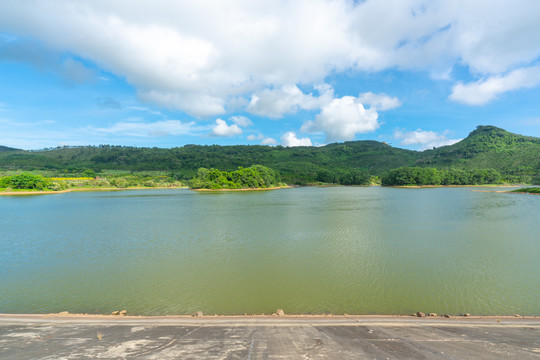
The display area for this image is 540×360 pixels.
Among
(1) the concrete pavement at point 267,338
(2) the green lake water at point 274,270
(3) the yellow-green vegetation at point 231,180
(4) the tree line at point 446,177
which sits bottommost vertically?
(2) the green lake water at point 274,270

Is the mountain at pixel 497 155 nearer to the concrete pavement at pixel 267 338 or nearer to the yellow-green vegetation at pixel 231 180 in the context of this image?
the yellow-green vegetation at pixel 231 180

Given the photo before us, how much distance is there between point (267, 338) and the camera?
7016mm

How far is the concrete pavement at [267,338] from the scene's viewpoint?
6.21 meters

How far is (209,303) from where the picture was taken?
10.8 meters

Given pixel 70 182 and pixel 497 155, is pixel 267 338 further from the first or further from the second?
pixel 497 155

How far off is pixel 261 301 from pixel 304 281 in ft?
9.95

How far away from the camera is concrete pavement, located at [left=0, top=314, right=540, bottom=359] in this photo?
6.21 m

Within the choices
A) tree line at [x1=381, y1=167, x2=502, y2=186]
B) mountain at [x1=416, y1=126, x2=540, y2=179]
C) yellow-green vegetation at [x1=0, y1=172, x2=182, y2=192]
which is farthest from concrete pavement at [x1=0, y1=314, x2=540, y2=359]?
mountain at [x1=416, y1=126, x2=540, y2=179]

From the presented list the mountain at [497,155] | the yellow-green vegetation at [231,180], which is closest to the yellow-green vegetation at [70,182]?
the yellow-green vegetation at [231,180]

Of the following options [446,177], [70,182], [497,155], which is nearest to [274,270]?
[70,182]

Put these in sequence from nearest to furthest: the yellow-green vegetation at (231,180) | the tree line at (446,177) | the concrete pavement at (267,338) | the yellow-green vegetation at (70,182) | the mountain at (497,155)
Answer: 1. the concrete pavement at (267,338)
2. the yellow-green vegetation at (70,182)
3. the yellow-green vegetation at (231,180)
4. the tree line at (446,177)
5. the mountain at (497,155)

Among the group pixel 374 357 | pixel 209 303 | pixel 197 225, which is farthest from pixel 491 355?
pixel 197 225

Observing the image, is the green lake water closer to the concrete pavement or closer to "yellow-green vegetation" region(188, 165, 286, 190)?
the concrete pavement

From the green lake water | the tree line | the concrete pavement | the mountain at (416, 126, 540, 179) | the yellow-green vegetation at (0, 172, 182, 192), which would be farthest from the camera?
the mountain at (416, 126, 540, 179)
